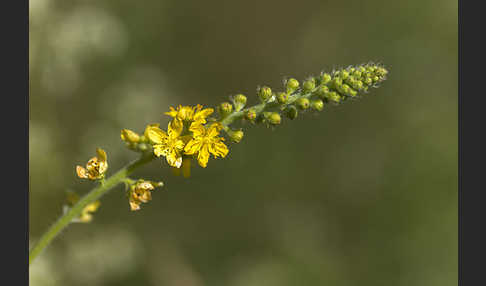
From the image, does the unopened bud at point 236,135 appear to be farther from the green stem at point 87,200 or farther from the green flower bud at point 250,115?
the green stem at point 87,200

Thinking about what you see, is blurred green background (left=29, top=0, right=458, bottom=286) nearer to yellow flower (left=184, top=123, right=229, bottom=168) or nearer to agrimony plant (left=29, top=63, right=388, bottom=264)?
agrimony plant (left=29, top=63, right=388, bottom=264)

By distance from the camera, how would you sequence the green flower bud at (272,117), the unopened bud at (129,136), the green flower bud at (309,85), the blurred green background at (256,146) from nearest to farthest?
1. the green flower bud at (272,117)
2. the green flower bud at (309,85)
3. the unopened bud at (129,136)
4. the blurred green background at (256,146)

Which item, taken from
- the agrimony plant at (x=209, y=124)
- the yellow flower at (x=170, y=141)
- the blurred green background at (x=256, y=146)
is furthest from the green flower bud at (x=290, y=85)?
the blurred green background at (x=256, y=146)

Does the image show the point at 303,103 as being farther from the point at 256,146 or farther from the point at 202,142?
the point at 256,146

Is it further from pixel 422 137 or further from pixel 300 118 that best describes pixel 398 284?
pixel 300 118

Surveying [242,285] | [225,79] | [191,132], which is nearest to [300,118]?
[225,79]
